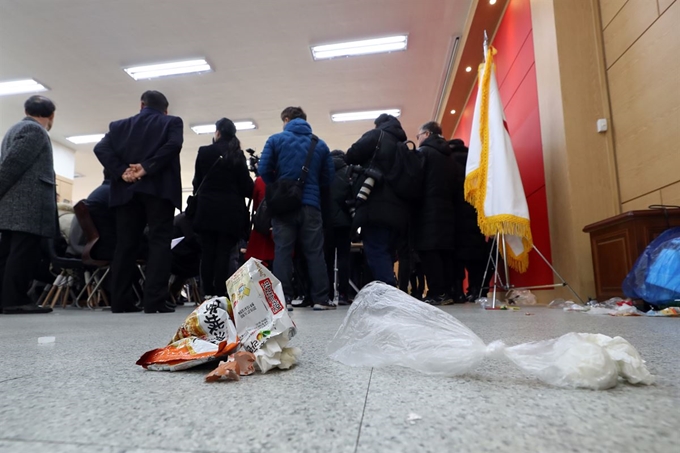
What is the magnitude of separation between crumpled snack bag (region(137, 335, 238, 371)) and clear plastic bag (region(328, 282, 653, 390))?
0.78ft

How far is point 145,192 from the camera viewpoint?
2678mm

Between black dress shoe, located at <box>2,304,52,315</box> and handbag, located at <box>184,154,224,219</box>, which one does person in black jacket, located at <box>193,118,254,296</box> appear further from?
black dress shoe, located at <box>2,304,52,315</box>

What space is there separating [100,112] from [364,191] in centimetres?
594

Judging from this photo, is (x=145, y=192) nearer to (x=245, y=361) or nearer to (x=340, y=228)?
(x=340, y=228)

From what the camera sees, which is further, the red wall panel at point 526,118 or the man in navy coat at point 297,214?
the red wall panel at point 526,118

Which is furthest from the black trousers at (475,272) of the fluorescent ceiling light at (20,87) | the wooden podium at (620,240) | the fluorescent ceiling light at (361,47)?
the fluorescent ceiling light at (20,87)

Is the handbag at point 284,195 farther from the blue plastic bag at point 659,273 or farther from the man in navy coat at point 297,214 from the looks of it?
the blue plastic bag at point 659,273

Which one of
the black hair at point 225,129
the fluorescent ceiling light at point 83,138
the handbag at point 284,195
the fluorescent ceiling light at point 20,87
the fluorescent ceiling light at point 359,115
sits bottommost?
the handbag at point 284,195

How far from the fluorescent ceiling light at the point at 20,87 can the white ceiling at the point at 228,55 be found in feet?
0.44

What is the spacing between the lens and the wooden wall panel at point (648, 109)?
220 centimetres

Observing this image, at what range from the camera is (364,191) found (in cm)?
306

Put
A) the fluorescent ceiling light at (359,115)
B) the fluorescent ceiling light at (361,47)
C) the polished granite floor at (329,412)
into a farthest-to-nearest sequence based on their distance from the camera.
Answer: the fluorescent ceiling light at (359,115) < the fluorescent ceiling light at (361,47) < the polished granite floor at (329,412)

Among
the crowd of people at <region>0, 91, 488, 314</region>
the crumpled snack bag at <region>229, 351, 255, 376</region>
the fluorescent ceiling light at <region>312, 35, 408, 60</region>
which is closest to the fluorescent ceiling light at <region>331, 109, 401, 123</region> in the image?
the fluorescent ceiling light at <region>312, 35, 408, 60</region>

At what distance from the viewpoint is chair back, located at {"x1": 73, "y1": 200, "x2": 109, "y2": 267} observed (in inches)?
136
